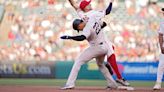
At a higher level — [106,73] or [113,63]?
[113,63]

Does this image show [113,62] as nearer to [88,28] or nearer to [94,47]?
[94,47]

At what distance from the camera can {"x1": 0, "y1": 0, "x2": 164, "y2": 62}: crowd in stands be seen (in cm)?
1498

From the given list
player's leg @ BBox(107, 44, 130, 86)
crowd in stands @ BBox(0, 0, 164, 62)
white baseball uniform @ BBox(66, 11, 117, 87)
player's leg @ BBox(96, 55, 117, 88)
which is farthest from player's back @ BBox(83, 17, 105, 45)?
crowd in stands @ BBox(0, 0, 164, 62)

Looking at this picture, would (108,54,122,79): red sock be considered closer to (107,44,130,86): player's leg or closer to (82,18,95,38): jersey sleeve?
(107,44,130,86): player's leg

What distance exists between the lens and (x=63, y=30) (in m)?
15.4

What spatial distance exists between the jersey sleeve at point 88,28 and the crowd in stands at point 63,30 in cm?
630

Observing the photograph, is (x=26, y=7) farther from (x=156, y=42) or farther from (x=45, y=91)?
(x=45, y=91)

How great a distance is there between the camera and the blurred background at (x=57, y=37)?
14906mm

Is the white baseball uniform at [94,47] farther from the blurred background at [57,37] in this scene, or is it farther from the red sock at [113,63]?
the blurred background at [57,37]

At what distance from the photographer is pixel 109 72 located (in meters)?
9.43

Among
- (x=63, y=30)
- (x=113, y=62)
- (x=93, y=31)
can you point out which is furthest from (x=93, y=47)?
(x=63, y=30)

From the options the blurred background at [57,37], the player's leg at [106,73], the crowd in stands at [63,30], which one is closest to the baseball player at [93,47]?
the player's leg at [106,73]

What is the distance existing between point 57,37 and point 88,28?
6.80 meters

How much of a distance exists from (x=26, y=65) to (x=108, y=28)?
278 cm
